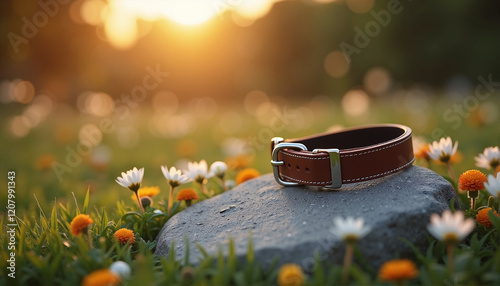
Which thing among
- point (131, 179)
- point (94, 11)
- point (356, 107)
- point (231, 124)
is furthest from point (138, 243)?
point (94, 11)

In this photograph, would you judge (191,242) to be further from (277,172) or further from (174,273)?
(277,172)

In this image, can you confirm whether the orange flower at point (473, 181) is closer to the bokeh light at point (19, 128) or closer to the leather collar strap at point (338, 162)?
the leather collar strap at point (338, 162)

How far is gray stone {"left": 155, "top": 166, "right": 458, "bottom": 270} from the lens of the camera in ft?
6.05

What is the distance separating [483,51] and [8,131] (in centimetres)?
1727

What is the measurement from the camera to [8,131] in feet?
24.7

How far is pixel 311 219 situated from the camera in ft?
6.74

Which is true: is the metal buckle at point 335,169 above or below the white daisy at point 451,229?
above

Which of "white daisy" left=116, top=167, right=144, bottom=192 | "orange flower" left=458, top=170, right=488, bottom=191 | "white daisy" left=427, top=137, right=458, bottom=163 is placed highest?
"white daisy" left=116, top=167, right=144, bottom=192

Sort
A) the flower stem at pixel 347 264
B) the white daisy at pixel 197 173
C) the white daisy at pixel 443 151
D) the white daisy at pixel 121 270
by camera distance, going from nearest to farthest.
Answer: the flower stem at pixel 347 264, the white daisy at pixel 121 270, the white daisy at pixel 443 151, the white daisy at pixel 197 173

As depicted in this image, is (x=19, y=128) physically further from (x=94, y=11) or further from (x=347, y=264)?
(x=347, y=264)

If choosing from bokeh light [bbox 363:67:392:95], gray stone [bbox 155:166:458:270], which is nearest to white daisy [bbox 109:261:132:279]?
gray stone [bbox 155:166:458:270]

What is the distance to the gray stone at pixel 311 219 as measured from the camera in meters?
1.84

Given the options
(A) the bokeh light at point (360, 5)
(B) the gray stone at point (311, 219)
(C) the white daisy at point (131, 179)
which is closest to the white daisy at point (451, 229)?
(B) the gray stone at point (311, 219)

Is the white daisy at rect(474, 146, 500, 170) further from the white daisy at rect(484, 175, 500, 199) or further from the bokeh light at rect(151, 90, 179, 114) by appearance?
the bokeh light at rect(151, 90, 179, 114)
